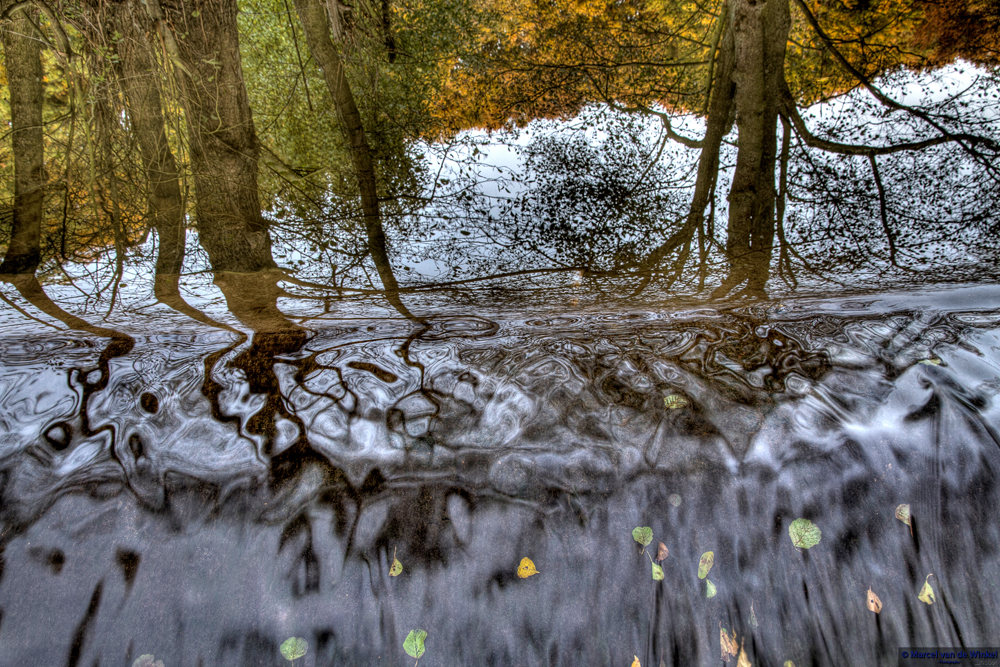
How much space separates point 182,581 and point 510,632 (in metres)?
1.19

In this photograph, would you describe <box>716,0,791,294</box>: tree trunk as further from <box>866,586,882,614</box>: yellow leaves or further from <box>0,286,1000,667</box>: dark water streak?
<box>866,586,882,614</box>: yellow leaves

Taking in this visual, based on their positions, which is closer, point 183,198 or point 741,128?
point 183,198

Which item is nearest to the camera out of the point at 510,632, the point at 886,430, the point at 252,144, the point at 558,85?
the point at 510,632

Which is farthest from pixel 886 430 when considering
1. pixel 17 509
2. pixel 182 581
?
pixel 17 509

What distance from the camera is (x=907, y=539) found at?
180 cm

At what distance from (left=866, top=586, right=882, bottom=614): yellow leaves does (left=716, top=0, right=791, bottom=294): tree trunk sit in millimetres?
1993

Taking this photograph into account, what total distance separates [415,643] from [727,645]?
1.08 meters

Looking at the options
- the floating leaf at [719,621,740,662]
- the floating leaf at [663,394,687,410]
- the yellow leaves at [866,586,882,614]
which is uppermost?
the floating leaf at [663,394,687,410]

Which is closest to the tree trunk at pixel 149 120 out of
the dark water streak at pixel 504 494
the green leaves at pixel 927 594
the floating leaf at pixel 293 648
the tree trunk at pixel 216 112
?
the tree trunk at pixel 216 112

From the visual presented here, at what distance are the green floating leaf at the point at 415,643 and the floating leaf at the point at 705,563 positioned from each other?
102cm

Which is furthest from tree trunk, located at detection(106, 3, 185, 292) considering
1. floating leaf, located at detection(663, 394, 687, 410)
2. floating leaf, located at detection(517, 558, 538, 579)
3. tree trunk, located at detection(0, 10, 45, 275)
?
floating leaf, located at detection(663, 394, 687, 410)

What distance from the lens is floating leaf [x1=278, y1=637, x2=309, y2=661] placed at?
65.4 inches

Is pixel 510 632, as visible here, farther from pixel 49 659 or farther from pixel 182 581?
pixel 49 659

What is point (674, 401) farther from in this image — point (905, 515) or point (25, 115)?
point (25, 115)
